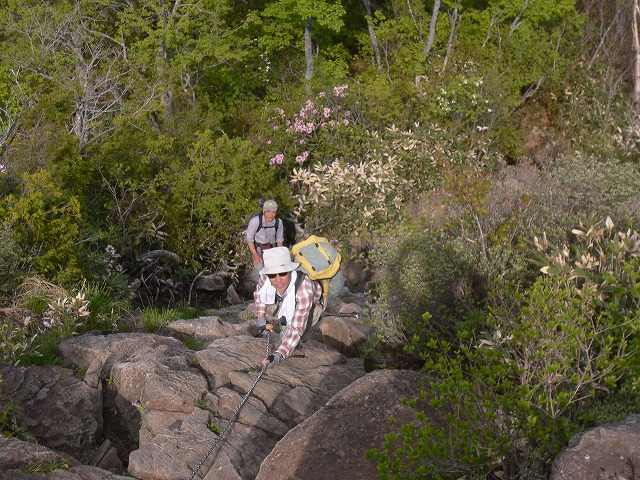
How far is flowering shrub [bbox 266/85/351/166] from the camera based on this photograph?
1495cm

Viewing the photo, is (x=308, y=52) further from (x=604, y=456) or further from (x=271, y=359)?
(x=604, y=456)

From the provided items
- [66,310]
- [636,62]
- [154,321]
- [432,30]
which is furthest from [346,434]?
[636,62]

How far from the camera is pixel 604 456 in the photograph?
12.7 ft

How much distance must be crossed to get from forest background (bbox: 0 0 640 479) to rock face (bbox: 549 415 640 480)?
Result: 1.54 feet

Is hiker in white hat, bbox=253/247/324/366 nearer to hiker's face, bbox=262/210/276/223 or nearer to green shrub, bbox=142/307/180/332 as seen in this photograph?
green shrub, bbox=142/307/180/332

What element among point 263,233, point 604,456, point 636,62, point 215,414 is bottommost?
point 636,62

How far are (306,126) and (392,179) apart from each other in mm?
2290

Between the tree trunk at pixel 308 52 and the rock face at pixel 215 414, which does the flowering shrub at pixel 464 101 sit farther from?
the rock face at pixel 215 414

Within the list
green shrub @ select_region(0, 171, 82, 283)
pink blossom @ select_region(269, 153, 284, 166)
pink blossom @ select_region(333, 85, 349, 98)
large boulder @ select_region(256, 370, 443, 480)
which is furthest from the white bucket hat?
pink blossom @ select_region(333, 85, 349, 98)

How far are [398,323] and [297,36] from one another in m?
12.7

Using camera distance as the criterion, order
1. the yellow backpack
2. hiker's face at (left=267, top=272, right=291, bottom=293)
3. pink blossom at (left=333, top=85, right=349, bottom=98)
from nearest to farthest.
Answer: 1. hiker's face at (left=267, top=272, right=291, bottom=293)
2. the yellow backpack
3. pink blossom at (left=333, top=85, right=349, bottom=98)

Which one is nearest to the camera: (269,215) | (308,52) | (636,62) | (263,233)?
(269,215)

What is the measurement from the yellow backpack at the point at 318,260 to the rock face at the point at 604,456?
10.2 feet

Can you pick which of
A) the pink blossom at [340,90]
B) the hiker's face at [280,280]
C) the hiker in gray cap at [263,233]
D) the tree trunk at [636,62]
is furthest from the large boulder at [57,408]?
the tree trunk at [636,62]
